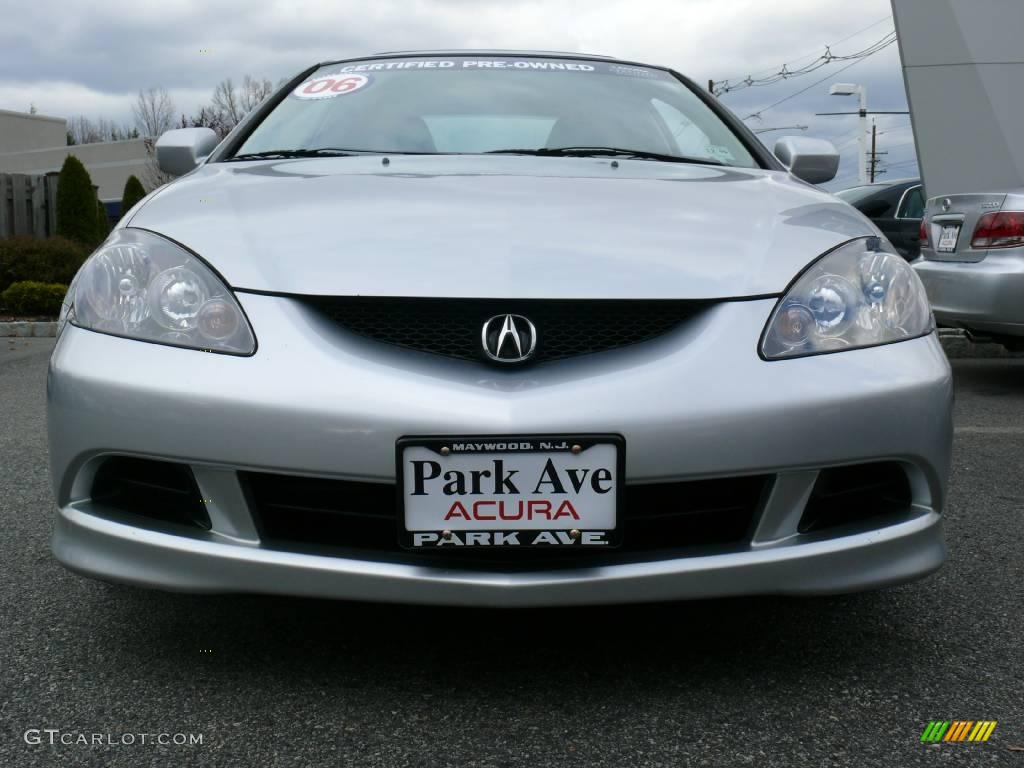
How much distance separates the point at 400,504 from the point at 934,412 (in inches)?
36.8

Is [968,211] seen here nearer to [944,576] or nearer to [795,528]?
[944,576]

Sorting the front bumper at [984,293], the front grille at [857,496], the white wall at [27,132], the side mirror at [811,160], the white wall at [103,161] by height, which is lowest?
the white wall at [103,161]

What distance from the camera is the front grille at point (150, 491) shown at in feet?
6.06

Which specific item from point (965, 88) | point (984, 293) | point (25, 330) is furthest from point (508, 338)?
point (25, 330)

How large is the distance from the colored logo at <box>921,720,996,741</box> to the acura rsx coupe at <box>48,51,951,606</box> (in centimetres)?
25

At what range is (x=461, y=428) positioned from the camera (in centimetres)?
168

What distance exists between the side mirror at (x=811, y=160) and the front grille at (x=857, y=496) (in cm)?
131

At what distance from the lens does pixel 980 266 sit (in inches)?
220

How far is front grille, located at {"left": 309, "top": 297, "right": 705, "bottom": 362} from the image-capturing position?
1.80m

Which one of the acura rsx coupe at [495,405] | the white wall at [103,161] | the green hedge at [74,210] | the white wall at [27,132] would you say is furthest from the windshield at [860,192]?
the white wall at [27,132]

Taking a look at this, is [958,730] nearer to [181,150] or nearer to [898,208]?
[181,150]

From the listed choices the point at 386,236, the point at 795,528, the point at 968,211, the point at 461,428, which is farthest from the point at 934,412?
the point at 968,211

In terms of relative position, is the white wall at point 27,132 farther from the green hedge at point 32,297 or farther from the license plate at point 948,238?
the license plate at point 948,238

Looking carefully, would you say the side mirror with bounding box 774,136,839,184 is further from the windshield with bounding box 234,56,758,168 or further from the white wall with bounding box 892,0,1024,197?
the white wall with bounding box 892,0,1024,197
